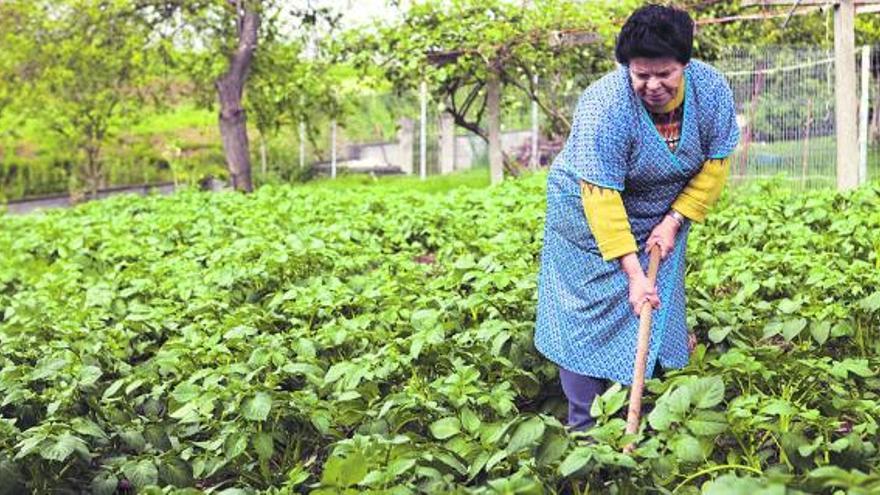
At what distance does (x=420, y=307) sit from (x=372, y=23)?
9339 mm

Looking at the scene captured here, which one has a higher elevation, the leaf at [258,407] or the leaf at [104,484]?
the leaf at [258,407]

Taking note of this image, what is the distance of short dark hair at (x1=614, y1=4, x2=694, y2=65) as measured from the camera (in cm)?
294

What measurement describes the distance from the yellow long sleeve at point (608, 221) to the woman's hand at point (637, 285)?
0.03 m

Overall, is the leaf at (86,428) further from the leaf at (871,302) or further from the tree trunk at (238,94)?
the tree trunk at (238,94)

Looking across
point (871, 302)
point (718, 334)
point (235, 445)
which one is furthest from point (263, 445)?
point (871, 302)

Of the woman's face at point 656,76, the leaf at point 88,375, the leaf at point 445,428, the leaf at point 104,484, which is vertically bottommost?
the leaf at point 104,484

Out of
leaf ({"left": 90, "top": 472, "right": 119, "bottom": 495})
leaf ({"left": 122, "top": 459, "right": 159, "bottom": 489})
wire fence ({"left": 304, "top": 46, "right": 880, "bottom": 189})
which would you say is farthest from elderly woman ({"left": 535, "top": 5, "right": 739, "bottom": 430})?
wire fence ({"left": 304, "top": 46, "right": 880, "bottom": 189})

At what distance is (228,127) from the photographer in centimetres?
1562

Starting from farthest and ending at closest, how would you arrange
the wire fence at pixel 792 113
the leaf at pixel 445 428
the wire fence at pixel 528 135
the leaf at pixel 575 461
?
the wire fence at pixel 528 135, the wire fence at pixel 792 113, the leaf at pixel 445 428, the leaf at pixel 575 461

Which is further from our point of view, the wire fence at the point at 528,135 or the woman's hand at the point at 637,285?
the wire fence at the point at 528,135

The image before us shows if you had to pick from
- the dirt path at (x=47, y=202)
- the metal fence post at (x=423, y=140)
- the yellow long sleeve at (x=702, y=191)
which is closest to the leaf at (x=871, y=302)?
the yellow long sleeve at (x=702, y=191)

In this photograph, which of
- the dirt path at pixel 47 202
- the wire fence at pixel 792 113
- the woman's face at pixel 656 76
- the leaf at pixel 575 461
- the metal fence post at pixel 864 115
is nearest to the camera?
the leaf at pixel 575 461

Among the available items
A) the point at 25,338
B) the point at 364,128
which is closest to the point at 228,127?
the point at 364,128

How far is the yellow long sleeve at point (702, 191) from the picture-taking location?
324 centimetres
